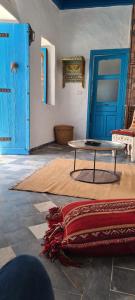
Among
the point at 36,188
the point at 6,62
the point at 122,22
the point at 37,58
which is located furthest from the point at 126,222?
the point at 122,22

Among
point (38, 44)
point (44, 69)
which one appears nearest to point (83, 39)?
point (44, 69)

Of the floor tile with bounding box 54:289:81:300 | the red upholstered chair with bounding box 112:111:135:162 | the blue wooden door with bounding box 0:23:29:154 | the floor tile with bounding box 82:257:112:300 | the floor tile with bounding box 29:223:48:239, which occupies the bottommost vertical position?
the floor tile with bounding box 82:257:112:300

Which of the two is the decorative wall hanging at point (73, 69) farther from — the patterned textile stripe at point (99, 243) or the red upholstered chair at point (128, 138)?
the patterned textile stripe at point (99, 243)

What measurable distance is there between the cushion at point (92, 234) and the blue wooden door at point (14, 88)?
2648 mm

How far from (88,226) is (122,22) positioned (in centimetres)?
503

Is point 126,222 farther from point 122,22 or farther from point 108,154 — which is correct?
point 122,22

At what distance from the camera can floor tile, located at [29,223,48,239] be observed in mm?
1485

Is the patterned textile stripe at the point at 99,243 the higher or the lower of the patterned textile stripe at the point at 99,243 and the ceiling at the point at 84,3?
the lower

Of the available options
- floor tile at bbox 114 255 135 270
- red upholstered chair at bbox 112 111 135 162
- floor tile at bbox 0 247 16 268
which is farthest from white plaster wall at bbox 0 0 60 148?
floor tile at bbox 114 255 135 270

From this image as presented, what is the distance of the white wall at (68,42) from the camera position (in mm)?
4410

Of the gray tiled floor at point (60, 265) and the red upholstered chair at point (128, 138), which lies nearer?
the gray tiled floor at point (60, 265)

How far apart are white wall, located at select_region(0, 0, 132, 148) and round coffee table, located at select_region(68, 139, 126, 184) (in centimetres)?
177

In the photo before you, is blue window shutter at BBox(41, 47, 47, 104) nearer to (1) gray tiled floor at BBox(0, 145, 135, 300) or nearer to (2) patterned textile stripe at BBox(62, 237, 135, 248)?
(1) gray tiled floor at BBox(0, 145, 135, 300)

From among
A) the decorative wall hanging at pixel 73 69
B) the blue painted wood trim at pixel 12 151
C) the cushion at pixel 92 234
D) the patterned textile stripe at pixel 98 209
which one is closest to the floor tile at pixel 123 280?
the cushion at pixel 92 234
